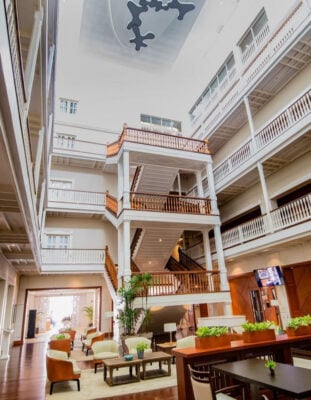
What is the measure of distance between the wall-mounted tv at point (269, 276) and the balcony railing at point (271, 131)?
3746mm

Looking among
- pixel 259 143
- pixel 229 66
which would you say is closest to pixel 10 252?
pixel 259 143

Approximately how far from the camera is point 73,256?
12.2 metres

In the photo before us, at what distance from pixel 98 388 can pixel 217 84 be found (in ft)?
43.3

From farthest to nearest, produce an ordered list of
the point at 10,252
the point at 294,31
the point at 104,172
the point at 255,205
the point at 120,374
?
the point at 104,172 → the point at 255,205 → the point at 294,31 → the point at 10,252 → the point at 120,374

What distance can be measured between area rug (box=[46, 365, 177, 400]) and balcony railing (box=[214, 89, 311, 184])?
23.4 ft

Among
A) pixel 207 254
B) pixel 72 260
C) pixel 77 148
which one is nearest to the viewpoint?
pixel 207 254

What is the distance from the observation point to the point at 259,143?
9289 millimetres

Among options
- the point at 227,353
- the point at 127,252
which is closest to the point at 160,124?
the point at 127,252

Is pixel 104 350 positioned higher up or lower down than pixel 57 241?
lower down

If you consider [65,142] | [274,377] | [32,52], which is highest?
[65,142]

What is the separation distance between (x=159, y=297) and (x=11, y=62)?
25.8ft

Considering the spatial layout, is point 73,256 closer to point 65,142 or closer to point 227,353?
point 65,142

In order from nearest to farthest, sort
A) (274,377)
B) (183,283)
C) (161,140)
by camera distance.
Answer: (274,377) < (183,283) < (161,140)

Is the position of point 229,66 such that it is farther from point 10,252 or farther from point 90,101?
point 10,252
